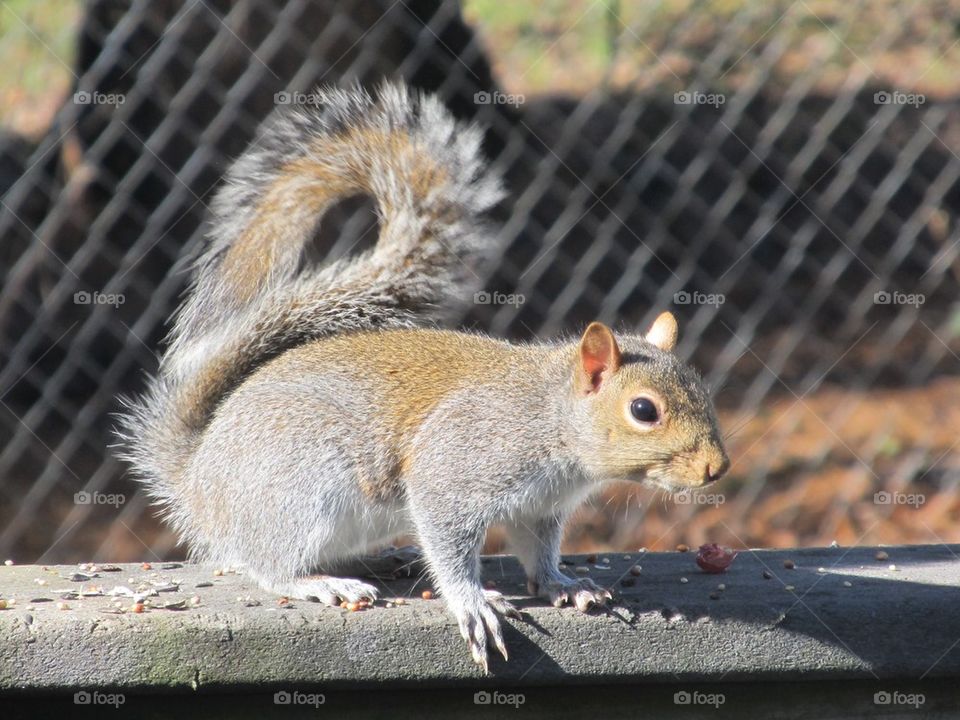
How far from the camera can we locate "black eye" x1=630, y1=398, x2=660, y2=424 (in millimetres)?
1927

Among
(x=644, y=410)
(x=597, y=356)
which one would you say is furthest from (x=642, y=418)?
(x=597, y=356)

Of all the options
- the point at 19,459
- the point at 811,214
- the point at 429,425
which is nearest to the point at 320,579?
the point at 429,425

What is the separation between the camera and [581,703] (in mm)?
1901

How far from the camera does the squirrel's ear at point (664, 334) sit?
2145 mm

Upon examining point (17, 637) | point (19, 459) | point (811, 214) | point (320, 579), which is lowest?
point (17, 637)

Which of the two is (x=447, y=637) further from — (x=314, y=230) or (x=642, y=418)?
(x=314, y=230)

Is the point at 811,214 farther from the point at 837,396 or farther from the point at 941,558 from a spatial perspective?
the point at 941,558

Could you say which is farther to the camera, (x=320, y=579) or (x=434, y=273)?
(x=434, y=273)

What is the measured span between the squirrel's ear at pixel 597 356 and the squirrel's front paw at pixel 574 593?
286 mm

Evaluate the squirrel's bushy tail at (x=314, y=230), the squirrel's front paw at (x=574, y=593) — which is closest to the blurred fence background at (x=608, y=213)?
the squirrel's bushy tail at (x=314, y=230)

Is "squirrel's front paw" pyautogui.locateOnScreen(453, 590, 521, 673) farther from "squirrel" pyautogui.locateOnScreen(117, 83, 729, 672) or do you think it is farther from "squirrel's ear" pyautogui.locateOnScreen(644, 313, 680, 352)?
"squirrel's ear" pyautogui.locateOnScreen(644, 313, 680, 352)

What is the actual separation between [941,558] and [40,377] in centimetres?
249

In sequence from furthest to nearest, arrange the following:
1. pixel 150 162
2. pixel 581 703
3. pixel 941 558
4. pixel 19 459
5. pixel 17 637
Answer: pixel 19 459, pixel 150 162, pixel 941 558, pixel 581 703, pixel 17 637

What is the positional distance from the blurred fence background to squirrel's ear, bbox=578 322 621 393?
1314 millimetres
